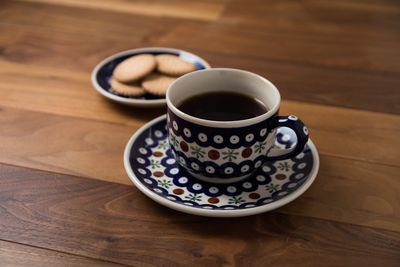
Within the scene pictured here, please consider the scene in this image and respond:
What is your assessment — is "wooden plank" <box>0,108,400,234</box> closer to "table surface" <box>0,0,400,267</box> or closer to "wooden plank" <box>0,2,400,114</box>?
"table surface" <box>0,0,400,267</box>

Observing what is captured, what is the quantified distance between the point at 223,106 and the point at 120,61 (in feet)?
0.95

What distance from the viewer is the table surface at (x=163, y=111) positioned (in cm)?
52

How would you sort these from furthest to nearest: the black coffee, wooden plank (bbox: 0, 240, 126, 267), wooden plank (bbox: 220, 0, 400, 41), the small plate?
wooden plank (bbox: 220, 0, 400, 41) → the small plate → the black coffee → wooden plank (bbox: 0, 240, 126, 267)

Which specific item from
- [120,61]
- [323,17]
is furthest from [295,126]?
[323,17]

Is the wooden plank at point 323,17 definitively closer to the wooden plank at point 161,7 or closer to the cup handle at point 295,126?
the wooden plank at point 161,7

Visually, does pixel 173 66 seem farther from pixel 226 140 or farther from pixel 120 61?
pixel 226 140

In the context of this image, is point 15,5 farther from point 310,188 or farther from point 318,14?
point 310,188

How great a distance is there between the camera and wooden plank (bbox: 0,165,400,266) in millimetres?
506

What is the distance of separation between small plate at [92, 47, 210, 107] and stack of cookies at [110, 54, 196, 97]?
1 centimetres

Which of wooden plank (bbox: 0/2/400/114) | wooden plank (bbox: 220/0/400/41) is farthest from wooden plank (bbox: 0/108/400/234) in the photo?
wooden plank (bbox: 220/0/400/41)

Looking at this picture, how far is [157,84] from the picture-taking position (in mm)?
753

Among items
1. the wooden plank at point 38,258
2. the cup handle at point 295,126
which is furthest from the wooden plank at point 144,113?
the wooden plank at point 38,258

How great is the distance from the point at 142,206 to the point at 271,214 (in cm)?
15

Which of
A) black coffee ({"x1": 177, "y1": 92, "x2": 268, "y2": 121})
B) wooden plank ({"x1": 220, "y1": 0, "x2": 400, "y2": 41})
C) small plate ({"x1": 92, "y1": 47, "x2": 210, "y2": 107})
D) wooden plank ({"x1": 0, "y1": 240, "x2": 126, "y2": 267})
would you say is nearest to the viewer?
wooden plank ({"x1": 0, "y1": 240, "x2": 126, "y2": 267})
